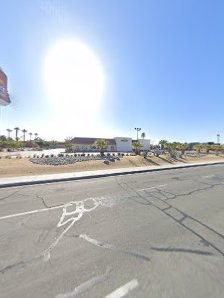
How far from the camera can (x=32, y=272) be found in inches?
136

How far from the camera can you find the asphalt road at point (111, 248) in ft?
10.3

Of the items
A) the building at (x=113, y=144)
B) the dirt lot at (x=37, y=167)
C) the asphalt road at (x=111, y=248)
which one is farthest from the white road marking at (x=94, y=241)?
the building at (x=113, y=144)

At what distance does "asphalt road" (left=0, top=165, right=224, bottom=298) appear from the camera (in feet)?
10.3

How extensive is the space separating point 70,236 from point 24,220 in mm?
1794

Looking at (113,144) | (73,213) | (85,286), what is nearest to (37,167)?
(73,213)

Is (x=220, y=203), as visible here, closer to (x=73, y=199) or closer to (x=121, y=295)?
(x=73, y=199)

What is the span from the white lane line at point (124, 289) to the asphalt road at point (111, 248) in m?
0.01

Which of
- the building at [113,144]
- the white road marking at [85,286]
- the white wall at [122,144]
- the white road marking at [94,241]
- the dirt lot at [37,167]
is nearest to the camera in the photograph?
the white road marking at [85,286]

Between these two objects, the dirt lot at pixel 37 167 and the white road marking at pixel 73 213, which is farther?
the dirt lot at pixel 37 167

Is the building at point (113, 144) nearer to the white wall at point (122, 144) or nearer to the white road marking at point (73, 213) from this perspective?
the white wall at point (122, 144)

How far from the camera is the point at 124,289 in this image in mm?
3076

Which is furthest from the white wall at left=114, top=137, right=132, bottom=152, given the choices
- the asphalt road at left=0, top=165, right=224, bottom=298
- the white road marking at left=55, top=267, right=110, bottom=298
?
the white road marking at left=55, top=267, right=110, bottom=298

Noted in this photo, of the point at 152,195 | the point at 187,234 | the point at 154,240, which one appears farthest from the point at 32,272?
the point at 152,195

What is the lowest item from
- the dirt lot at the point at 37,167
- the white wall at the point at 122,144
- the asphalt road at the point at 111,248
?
the asphalt road at the point at 111,248
